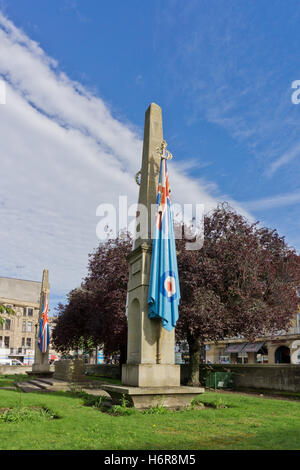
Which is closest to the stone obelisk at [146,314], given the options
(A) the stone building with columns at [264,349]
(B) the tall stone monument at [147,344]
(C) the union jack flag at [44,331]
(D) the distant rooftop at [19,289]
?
(B) the tall stone monument at [147,344]

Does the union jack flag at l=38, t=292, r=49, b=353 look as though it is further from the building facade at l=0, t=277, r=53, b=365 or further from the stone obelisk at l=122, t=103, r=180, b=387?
the building facade at l=0, t=277, r=53, b=365

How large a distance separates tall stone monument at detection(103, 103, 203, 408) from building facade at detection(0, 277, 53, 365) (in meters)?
61.1

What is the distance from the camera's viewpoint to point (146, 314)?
10070 millimetres

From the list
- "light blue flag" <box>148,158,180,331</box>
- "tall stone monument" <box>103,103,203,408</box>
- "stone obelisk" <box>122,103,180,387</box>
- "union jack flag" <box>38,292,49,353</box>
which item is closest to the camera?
"tall stone monument" <box>103,103,203,408</box>

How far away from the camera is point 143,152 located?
1247 cm

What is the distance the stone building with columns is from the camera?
126 feet

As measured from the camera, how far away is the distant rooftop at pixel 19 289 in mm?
76875

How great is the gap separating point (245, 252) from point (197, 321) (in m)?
3.75

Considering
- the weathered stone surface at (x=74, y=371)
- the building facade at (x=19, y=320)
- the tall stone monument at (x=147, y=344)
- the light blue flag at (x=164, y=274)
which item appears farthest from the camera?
the building facade at (x=19, y=320)

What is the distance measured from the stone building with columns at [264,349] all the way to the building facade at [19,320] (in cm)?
3469

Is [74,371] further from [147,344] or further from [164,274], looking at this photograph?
[164,274]

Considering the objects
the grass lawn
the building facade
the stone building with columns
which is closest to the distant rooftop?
the building facade

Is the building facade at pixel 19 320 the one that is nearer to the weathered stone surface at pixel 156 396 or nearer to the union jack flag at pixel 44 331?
the union jack flag at pixel 44 331

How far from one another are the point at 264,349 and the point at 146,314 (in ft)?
124
